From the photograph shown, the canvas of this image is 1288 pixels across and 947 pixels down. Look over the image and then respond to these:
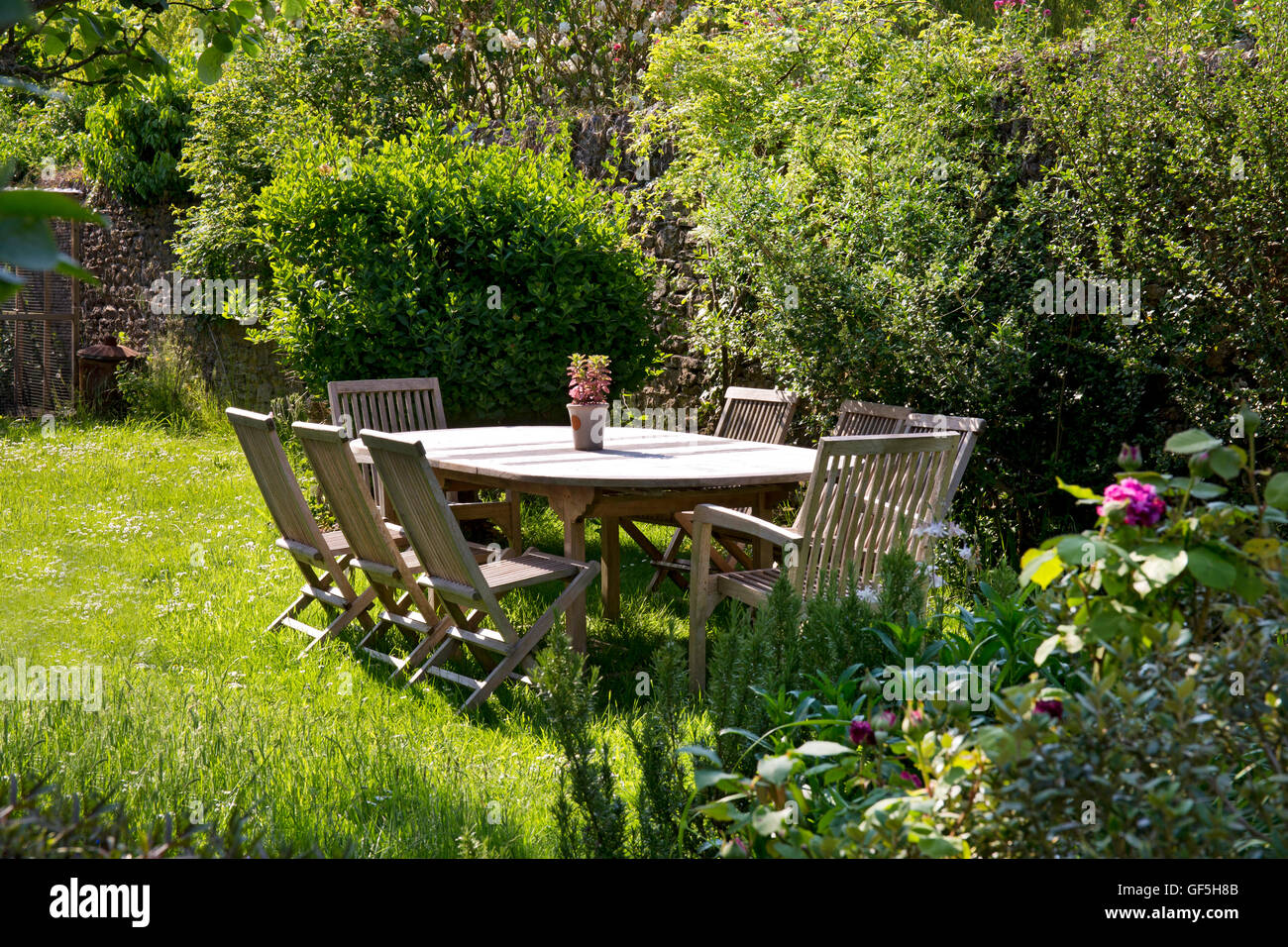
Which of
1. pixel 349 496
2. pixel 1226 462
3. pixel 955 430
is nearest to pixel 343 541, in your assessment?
pixel 349 496

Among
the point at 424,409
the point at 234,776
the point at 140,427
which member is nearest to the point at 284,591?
the point at 424,409

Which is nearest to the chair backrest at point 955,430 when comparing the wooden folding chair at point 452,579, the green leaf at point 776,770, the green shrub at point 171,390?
the wooden folding chair at point 452,579

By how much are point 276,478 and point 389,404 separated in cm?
190

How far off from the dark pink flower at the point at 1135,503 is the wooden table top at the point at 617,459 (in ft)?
7.71

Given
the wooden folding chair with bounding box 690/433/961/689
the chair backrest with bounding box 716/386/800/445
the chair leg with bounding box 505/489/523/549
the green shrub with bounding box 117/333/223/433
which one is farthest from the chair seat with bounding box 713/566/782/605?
the green shrub with bounding box 117/333/223/433

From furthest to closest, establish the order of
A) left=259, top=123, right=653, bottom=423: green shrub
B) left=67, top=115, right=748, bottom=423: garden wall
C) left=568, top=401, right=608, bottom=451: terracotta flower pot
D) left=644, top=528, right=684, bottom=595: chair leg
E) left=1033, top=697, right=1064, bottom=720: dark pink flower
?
left=67, top=115, right=748, bottom=423: garden wall, left=259, top=123, right=653, bottom=423: green shrub, left=644, top=528, right=684, bottom=595: chair leg, left=568, top=401, right=608, bottom=451: terracotta flower pot, left=1033, top=697, right=1064, bottom=720: dark pink flower

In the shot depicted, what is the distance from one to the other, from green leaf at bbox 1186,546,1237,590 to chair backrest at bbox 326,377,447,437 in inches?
199

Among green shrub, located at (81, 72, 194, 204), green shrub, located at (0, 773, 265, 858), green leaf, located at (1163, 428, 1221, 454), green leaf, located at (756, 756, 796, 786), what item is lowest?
green shrub, located at (0, 773, 265, 858)

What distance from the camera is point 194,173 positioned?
11273 millimetres

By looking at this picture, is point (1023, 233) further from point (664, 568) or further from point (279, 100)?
point (279, 100)

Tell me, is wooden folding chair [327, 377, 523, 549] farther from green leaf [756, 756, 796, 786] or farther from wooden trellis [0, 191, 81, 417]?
wooden trellis [0, 191, 81, 417]

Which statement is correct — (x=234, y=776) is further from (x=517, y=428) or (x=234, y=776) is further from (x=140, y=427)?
(x=140, y=427)

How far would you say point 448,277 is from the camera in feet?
22.5

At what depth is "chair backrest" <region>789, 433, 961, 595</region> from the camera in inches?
145
